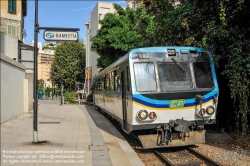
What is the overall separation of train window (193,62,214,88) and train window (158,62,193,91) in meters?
0.22

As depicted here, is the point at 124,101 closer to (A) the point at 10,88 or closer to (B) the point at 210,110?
(B) the point at 210,110

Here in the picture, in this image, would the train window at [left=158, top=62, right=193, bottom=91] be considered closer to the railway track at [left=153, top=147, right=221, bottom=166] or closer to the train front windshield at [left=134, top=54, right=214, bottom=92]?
the train front windshield at [left=134, top=54, right=214, bottom=92]

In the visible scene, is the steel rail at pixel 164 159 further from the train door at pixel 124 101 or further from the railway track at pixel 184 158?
the train door at pixel 124 101

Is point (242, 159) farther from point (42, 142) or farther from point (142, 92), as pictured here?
point (42, 142)

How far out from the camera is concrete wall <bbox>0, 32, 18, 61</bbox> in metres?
15.4

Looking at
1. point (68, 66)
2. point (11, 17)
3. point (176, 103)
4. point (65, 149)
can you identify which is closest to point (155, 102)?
point (176, 103)

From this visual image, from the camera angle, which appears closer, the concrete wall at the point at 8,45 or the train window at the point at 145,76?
the train window at the point at 145,76

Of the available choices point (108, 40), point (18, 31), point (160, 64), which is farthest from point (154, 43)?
point (18, 31)

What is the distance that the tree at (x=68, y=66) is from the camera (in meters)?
46.4

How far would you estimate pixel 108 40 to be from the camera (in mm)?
26266

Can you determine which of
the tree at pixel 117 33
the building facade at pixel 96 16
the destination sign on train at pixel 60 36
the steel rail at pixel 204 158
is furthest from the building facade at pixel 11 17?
the steel rail at pixel 204 158

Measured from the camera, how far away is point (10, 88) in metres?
13.1

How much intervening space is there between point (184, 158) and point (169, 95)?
1592mm

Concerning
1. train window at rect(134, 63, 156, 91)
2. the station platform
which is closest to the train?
train window at rect(134, 63, 156, 91)
